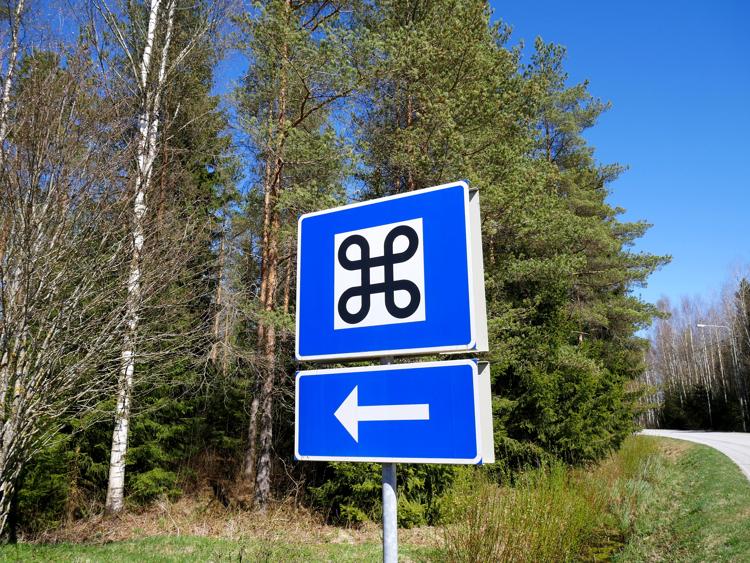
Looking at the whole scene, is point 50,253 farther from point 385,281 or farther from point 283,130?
point 283,130

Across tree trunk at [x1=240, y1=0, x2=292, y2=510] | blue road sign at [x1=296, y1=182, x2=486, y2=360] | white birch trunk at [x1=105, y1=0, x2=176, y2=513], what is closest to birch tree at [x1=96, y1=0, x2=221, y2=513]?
white birch trunk at [x1=105, y1=0, x2=176, y2=513]

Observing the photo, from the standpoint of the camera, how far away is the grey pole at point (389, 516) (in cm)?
182

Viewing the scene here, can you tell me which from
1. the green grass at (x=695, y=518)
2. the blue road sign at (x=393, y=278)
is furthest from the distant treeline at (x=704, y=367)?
the blue road sign at (x=393, y=278)

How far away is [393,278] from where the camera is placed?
2066 mm

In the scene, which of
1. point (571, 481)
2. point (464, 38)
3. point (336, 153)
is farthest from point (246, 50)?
point (571, 481)

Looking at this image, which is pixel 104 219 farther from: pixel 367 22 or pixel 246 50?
pixel 367 22

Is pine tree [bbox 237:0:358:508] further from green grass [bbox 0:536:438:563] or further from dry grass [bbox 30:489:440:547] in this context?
green grass [bbox 0:536:438:563]

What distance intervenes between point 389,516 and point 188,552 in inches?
255

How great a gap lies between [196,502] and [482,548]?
10053 millimetres

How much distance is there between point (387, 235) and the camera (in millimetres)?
2129

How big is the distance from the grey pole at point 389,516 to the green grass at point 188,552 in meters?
4.13

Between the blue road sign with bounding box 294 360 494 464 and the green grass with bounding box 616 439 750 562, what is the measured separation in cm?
695

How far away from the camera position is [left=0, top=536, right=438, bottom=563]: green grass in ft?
20.6

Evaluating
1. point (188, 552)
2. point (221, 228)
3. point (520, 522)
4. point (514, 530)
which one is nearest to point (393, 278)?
point (514, 530)
